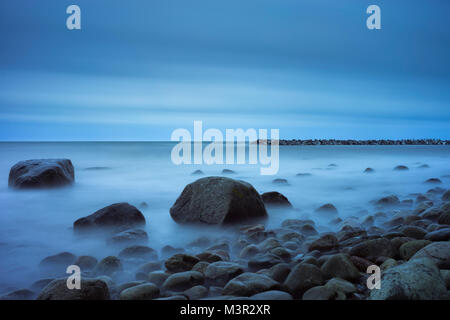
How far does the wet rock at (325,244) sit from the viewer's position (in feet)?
11.5

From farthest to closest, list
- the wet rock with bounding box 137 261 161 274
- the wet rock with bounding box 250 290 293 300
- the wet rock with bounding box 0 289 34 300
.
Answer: the wet rock with bounding box 137 261 161 274
the wet rock with bounding box 0 289 34 300
the wet rock with bounding box 250 290 293 300

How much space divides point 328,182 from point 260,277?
25.5ft

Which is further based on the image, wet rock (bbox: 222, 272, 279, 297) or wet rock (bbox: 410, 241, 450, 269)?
wet rock (bbox: 410, 241, 450, 269)

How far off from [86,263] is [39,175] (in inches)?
188

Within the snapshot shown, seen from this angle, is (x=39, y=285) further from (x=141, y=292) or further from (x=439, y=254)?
(x=439, y=254)

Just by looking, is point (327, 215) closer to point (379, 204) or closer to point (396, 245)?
point (379, 204)

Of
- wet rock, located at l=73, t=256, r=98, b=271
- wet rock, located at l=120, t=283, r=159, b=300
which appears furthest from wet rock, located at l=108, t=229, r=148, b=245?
wet rock, located at l=120, t=283, r=159, b=300

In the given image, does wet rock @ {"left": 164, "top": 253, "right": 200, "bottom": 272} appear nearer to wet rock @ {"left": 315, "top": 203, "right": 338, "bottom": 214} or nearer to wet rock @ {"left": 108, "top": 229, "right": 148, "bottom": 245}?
wet rock @ {"left": 108, "top": 229, "right": 148, "bottom": 245}

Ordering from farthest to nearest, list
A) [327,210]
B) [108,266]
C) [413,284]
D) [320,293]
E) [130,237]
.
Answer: [327,210] < [130,237] < [108,266] < [320,293] < [413,284]

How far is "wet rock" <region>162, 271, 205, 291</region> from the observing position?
2637 mm

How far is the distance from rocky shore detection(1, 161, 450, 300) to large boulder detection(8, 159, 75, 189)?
3198mm

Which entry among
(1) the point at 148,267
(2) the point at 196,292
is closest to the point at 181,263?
(1) the point at 148,267

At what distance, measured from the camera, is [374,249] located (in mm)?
3150

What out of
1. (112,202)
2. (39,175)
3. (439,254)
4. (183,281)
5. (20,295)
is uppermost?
(39,175)
